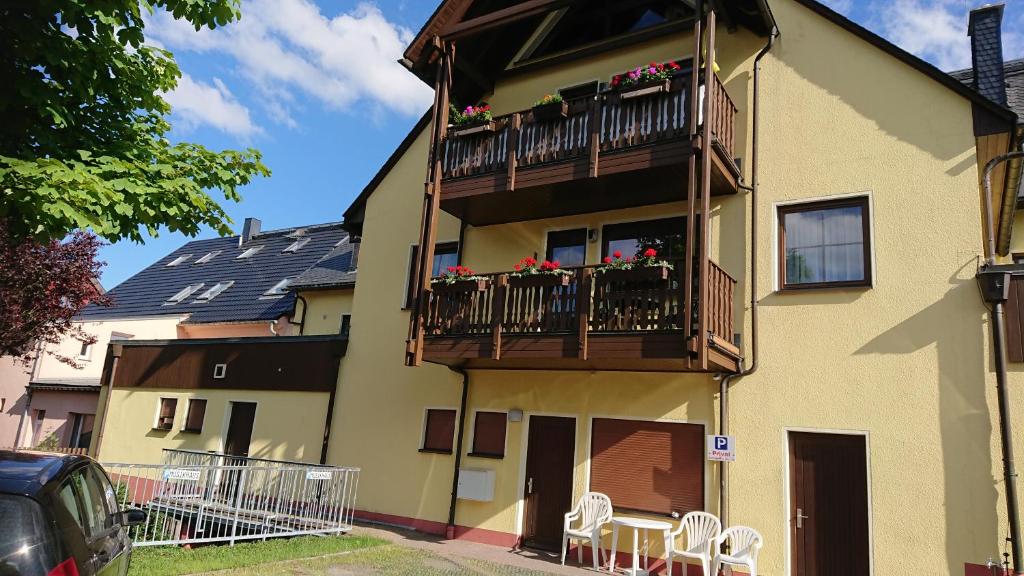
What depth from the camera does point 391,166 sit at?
15.7 metres

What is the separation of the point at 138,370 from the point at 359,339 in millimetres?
7339

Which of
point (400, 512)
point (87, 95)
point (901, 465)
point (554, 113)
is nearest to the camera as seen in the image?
point (87, 95)

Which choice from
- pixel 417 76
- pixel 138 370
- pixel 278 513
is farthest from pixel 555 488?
pixel 138 370

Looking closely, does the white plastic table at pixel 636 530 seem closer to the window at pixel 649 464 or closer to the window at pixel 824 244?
the window at pixel 649 464

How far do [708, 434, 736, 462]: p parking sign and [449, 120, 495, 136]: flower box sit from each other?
6.27 meters

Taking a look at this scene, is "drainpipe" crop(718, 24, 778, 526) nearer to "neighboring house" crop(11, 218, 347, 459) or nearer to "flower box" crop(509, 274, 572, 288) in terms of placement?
"flower box" crop(509, 274, 572, 288)

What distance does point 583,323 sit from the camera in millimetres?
10109

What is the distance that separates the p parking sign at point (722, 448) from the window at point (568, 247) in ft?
12.8

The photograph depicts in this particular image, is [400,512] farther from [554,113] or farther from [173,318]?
[173,318]

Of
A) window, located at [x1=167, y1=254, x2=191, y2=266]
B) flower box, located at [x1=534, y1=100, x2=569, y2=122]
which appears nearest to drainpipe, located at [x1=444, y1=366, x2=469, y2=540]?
flower box, located at [x1=534, y1=100, x2=569, y2=122]

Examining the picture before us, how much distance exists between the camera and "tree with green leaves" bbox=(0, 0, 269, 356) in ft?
23.7

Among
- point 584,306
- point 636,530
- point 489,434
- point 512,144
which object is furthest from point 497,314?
point 636,530

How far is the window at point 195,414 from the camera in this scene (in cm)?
1686

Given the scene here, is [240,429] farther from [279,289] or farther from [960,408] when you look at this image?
[960,408]
